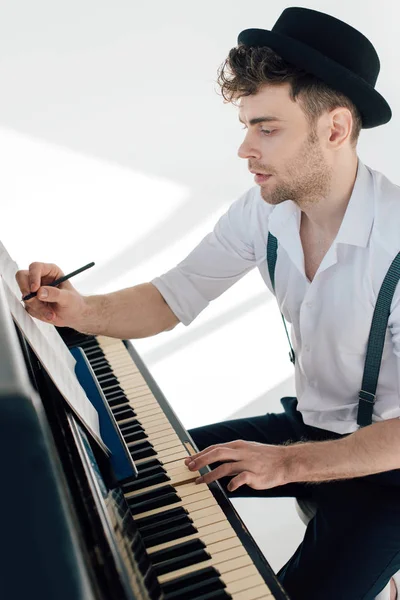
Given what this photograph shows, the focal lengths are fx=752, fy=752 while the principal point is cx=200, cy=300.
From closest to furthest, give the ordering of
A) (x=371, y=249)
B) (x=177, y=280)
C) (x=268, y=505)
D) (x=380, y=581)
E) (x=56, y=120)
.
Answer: (x=380, y=581) → (x=371, y=249) → (x=177, y=280) → (x=268, y=505) → (x=56, y=120)

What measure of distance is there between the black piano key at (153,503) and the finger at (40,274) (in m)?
0.61

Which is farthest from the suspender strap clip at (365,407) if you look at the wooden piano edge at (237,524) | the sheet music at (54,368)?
the sheet music at (54,368)

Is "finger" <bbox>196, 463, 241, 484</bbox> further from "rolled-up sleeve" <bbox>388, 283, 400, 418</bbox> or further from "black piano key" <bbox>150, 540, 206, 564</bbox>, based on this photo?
"rolled-up sleeve" <bbox>388, 283, 400, 418</bbox>

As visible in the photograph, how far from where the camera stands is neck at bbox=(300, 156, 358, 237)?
1.86m

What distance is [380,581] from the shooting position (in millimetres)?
1635

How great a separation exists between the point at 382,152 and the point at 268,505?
180 cm

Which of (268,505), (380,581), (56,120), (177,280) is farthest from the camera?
(56,120)

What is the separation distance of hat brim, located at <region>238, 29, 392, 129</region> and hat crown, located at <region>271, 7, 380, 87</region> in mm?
33

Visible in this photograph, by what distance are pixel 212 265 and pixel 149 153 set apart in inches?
61.8

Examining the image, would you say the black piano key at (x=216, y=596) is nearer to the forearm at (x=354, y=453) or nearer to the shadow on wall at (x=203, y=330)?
the forearm at (x=354, y=453)

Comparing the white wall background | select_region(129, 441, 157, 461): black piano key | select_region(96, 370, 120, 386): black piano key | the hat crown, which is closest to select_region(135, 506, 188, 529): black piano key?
select_region(129, 441, 157, 461): black piano key

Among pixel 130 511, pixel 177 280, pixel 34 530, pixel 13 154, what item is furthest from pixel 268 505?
pixel 34 530

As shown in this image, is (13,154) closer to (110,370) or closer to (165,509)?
(110,370)

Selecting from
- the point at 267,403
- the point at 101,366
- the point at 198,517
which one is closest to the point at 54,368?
Answer: the point at 198,517
